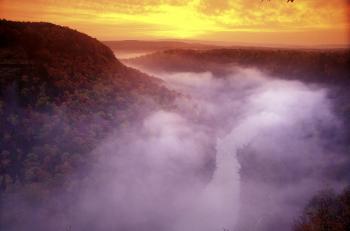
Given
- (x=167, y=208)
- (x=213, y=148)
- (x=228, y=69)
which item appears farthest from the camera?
(x=228, y=69)

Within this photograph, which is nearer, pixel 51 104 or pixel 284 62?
pixel 51 104

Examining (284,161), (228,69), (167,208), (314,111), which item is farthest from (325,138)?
(228,69)

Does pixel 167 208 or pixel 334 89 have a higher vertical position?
pixel 334 89

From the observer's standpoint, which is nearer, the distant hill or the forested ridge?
the forested ridge

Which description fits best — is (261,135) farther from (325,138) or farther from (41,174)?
(41,174)

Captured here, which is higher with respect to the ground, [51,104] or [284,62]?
[284,62]
